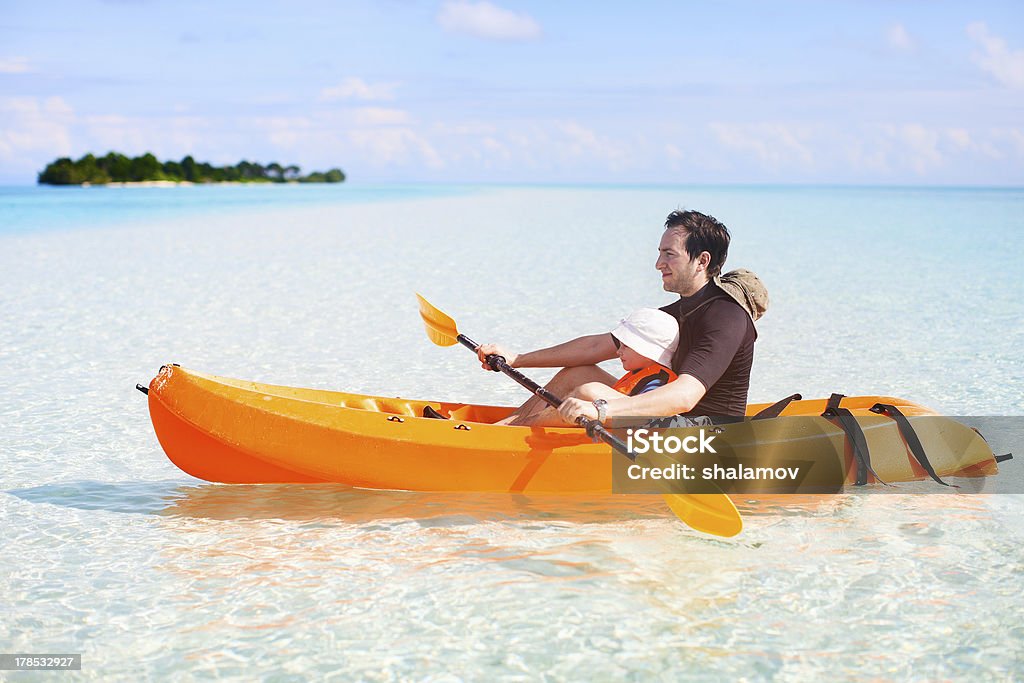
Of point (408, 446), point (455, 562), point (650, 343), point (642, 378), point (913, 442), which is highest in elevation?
point (650, 343)

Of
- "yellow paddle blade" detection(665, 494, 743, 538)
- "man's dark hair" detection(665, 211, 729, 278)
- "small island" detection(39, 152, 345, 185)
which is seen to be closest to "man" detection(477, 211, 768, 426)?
"man's dark hair" detection(665, 211, 729, 278)

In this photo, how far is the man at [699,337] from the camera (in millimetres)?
4078

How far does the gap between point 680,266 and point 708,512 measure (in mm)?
1018

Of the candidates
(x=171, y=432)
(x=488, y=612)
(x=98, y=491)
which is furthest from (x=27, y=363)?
(x=488, y=612)

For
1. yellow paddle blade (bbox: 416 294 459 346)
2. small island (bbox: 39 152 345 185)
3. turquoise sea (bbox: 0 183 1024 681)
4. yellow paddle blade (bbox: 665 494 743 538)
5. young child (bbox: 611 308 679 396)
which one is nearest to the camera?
A: turquoise sea (bbox: 0 183 1024 681)

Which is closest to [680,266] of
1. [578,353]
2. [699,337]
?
[699,337]

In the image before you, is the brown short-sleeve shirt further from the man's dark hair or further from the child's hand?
the child's hand

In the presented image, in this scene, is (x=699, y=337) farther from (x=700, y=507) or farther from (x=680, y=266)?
(x=700, y=507)

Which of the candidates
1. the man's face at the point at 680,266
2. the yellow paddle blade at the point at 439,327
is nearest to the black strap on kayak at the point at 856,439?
the man's face at the point at 680,266

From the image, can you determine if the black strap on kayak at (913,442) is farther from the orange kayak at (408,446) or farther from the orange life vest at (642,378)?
the orange life vest at (642,378)

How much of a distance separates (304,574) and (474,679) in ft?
3.34

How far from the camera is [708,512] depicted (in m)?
4.10

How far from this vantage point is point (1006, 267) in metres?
16.9

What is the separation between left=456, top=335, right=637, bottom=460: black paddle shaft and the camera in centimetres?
405
